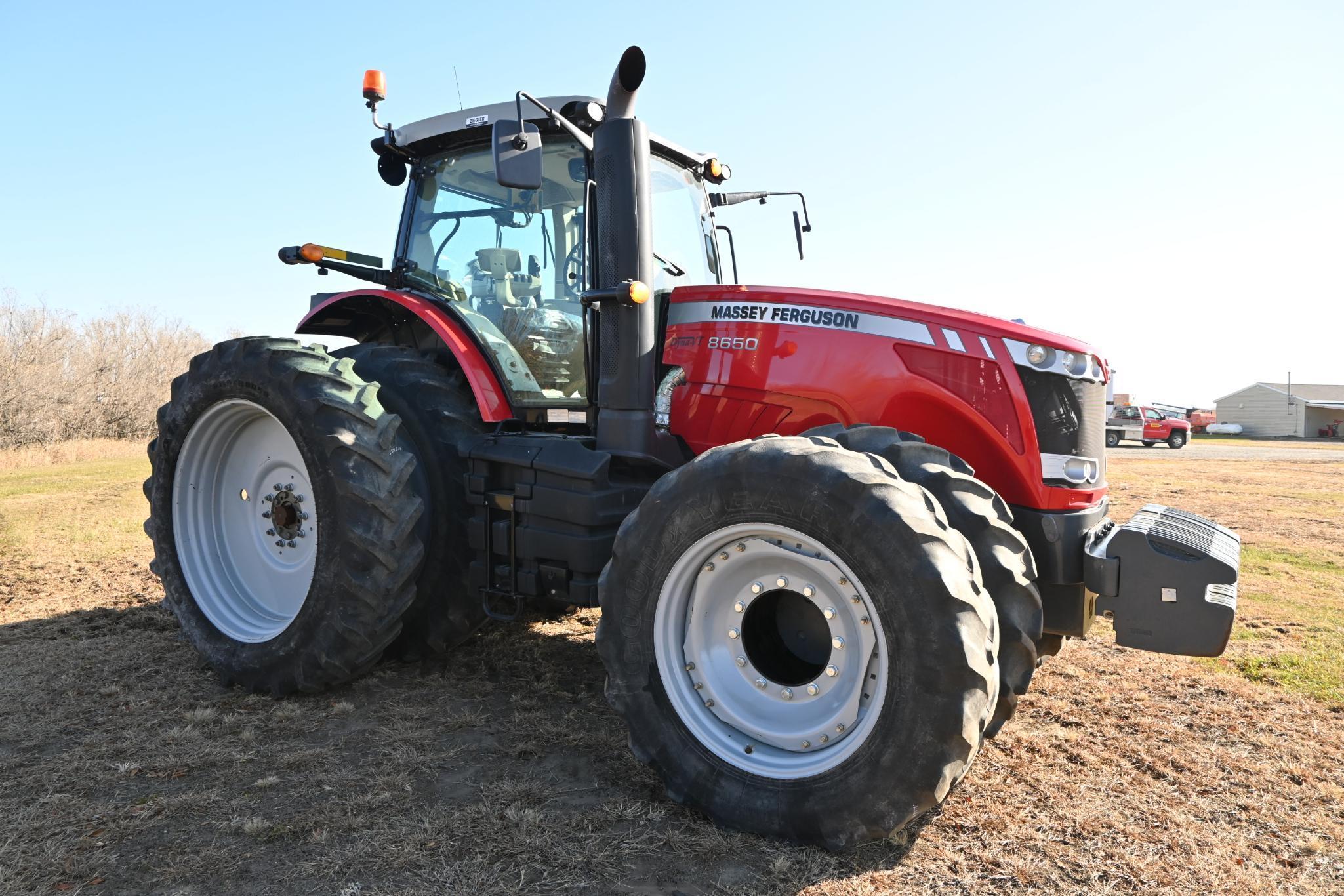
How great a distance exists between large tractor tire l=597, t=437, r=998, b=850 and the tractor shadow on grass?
0.18 m

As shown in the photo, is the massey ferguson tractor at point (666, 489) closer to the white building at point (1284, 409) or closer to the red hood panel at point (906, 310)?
the red hood panel at point (906, 310)

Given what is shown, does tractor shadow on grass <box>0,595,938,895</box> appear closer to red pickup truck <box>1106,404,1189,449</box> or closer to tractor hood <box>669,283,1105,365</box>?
tractor hood <box>669,283,1105,365</box>

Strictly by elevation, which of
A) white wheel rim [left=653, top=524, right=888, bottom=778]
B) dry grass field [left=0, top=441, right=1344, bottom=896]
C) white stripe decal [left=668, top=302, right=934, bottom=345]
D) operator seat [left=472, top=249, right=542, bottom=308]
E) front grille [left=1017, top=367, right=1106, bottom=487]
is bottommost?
dry grass field [left=0, top=441, right=1344, bottom=896]

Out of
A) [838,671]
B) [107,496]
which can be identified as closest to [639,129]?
[838,671]

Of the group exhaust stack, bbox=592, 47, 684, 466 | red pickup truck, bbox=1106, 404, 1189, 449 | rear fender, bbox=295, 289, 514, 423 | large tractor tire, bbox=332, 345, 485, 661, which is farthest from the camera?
red pickup truck, bbox=1106, 404, 1189, 449

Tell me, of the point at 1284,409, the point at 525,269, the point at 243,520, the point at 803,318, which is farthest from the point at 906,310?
the point at 1284,409

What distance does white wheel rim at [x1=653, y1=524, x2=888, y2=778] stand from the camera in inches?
101

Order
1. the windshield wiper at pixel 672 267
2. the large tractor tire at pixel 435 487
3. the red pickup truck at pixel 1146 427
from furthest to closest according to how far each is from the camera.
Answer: the red pickup truck at pixel 1146 427 < the windshield wiper at pixel 672 267 < the large tractor tire at pixel 435 487

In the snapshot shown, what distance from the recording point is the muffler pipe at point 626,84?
340 centimetres

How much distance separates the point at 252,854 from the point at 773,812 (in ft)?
4.93

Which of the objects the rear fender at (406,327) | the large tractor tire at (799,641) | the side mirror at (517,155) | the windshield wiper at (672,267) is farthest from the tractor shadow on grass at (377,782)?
the side mirror at (517,155)

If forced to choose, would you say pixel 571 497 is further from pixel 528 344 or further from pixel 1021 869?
pixel 1021 869

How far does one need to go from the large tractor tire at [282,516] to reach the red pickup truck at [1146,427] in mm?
33031

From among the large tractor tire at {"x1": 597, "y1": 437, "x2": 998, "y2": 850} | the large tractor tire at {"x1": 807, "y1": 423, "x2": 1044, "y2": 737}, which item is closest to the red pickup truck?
the large tractor tire at {"x1": 807, "y1": 423, "x2": 1044, "y2": 737}
